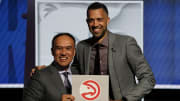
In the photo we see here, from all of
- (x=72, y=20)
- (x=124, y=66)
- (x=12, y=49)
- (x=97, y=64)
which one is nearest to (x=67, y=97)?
(x=97, y=64)

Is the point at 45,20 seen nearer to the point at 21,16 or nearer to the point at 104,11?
the point at 21,16

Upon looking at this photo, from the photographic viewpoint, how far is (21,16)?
3.45 metres

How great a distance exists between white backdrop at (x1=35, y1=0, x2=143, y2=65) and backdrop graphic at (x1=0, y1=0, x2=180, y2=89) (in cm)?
5

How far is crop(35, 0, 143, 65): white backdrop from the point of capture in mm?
3359

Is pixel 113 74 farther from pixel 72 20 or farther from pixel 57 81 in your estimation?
pixel 72 20

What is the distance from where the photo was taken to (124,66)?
193 cm

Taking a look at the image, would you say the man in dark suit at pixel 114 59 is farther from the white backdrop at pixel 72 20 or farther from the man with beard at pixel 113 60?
the white backdrop at pixel 72 20

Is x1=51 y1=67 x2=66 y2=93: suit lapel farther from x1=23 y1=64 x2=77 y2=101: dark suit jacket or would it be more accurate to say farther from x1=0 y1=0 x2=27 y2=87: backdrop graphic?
x1=0 y1=0 x2=27 y2=87: backdrop graphic

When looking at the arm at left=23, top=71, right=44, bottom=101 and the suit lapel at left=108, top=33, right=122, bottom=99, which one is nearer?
the arm at left=23, top=71, right=44, bottom=101

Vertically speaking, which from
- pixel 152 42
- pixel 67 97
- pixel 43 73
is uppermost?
pixel 152 42

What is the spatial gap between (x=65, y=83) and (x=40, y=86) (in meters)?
0.17

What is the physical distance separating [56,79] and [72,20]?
1.88 metres

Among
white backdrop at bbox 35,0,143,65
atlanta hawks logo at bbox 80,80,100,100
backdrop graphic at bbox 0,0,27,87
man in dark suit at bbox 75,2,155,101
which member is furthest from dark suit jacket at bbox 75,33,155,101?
backdrop graphic at bbox 0,0,27,87

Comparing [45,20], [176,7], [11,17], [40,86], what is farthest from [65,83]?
[176,7]
